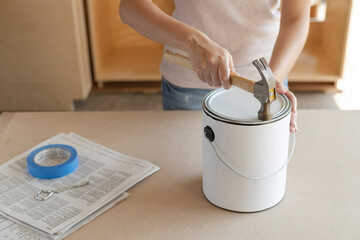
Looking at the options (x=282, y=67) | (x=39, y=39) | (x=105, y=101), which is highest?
(x=282, y=67)

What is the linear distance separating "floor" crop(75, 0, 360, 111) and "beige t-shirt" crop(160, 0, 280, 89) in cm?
146

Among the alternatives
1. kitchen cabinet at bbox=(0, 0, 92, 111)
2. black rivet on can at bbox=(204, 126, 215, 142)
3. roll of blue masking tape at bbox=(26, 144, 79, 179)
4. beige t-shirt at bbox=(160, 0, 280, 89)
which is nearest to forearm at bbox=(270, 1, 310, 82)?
beige t-shirt at bbox=(160, 0, 280, 89)

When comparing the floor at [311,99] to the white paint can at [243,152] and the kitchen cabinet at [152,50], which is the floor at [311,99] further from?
the white paint can at [243,152]

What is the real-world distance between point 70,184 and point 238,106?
0.39 meters

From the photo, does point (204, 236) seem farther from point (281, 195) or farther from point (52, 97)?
point (52, 97)

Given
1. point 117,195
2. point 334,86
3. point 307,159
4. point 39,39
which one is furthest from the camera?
point 334,86

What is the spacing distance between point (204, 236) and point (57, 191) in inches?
12.5

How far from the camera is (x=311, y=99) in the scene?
8.93 feet

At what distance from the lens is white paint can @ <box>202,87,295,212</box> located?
2.58ft

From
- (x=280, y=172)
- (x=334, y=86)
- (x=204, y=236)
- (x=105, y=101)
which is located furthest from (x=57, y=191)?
(x=334, y=86)

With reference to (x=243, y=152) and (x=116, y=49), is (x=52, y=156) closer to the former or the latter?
(x=243, y=152)

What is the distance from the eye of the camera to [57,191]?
0.91 m

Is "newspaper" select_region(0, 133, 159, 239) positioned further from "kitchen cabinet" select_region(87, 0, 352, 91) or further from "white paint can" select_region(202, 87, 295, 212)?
"kitchen cabinet" select_region(87, 0, 352, 91)

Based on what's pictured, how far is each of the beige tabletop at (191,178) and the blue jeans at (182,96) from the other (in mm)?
104
